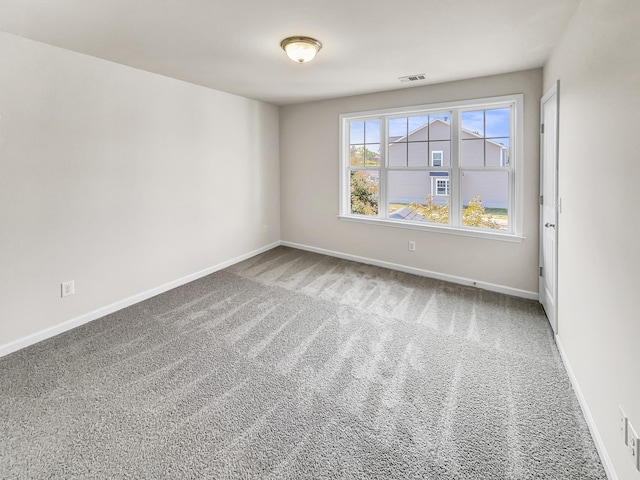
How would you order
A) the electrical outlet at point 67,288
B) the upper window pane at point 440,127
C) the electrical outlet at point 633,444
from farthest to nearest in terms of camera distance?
the upper window pane at point 440,127 < the electrical outlet at point 67,288 < the electrical outlet at point 633,444

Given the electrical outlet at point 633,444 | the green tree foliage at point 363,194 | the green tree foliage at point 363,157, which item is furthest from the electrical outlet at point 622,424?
the green tree foliage at point 363,157

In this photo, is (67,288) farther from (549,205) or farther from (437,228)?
(549,205)

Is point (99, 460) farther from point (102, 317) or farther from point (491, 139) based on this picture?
point (491, 139)

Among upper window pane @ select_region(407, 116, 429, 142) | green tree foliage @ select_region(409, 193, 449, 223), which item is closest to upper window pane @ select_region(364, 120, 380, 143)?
upper window pane @ select_region(407, 116, 429, 142)

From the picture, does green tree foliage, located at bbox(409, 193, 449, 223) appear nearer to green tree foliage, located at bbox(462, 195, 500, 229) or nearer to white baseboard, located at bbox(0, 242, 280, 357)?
green tree foliage, located at bbox(462, 195, 500, 229)

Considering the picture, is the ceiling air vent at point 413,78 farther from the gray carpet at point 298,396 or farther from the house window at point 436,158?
the gray carpet at point 298,396

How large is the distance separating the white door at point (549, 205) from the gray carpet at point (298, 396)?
257 mm

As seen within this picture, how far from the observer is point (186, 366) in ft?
7.86

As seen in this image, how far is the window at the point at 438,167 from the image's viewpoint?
3703 millimetres

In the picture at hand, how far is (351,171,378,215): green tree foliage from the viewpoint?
4.83 m

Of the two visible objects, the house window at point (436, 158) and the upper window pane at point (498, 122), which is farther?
the house window at point (436, 158)

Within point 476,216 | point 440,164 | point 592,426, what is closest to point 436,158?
point 440,164

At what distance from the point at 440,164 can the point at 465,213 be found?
0.70 metres

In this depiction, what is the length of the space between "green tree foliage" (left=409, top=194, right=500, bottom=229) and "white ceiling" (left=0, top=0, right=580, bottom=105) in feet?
4.84
